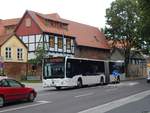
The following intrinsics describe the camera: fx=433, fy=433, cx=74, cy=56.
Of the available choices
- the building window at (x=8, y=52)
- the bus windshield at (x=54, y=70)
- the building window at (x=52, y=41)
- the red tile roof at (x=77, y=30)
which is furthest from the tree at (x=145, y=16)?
the building window at (x=8, y=52)

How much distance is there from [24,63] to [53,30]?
7130 mm

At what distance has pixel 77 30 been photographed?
75.4 metres

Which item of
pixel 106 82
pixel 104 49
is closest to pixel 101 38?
pixel 104 49

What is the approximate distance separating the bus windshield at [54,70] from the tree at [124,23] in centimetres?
4162

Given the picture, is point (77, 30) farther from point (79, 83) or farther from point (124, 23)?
point (79, 83)

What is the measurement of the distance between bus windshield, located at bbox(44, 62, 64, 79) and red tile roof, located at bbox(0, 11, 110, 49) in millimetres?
29362

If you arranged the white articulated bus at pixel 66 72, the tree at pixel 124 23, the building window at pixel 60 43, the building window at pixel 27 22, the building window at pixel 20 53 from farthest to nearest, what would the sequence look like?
the tree at pixel 124 23
the building window at pixel 60 43
the building window at pixel 27 22
the building window at pixel 20 53
the white articulated bus at pixel 66 72

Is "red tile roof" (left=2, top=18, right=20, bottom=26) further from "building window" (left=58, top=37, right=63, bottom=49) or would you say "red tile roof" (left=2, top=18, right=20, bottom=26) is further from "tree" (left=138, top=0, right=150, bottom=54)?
"tree" (left=138, top=0, right=150, bottom=54)

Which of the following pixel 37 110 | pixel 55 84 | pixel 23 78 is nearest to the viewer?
pixel 37 110

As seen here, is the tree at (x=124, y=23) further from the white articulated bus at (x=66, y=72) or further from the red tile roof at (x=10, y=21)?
the white articulated bus at (x=66, y=72)

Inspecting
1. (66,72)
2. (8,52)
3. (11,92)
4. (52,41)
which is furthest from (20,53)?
(11,92)

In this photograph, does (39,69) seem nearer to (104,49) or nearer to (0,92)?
(104,49)

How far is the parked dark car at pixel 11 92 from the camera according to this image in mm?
19812

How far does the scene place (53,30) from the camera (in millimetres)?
66125
